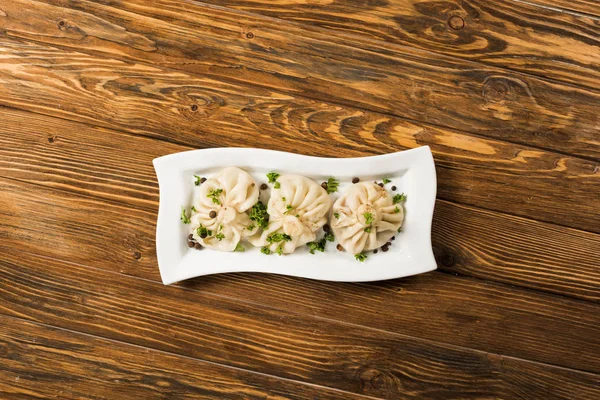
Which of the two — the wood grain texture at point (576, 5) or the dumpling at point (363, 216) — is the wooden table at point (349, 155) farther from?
the dumpling at point (363, 216)

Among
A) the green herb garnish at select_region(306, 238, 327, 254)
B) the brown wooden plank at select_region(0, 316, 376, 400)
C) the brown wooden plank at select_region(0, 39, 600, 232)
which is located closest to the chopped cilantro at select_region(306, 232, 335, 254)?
the green herb garnish at select_region(306, 238, 327, 254)

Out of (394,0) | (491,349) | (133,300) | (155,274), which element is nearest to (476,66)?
(394,0)

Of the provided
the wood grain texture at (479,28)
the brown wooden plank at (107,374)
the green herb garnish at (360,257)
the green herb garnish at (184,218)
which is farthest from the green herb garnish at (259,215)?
the wood grain texture at (479,28)

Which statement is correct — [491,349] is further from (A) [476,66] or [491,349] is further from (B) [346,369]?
(A) [476,66]

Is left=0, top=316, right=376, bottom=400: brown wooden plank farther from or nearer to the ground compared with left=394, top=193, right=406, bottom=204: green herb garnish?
nearer to the ground

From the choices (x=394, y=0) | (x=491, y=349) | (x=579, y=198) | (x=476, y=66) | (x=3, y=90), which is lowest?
(x=491, y=349)

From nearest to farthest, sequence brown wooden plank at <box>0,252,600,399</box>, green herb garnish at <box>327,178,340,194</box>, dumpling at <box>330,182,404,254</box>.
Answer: dumpling at <box>330,182,404,254</box>, green herb garnish at <box>327,178,340,194</box>, brown wooden plank at <box>0,252,600,399</box>

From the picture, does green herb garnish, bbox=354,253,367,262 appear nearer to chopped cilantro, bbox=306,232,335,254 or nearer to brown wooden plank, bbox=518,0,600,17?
chopped cilantro, bbox=306,232,335,254
